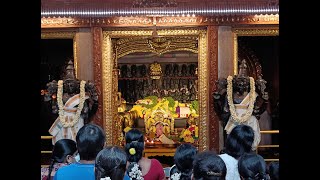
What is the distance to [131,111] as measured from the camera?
9891mm

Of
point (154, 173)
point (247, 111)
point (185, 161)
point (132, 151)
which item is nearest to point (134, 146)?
point (132, 151)

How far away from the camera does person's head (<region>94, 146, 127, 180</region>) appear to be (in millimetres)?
2678

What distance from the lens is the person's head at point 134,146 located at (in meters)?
3.60

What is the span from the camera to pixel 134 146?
3643 mm

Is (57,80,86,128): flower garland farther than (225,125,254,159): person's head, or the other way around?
(57,80,86,128): flower garland

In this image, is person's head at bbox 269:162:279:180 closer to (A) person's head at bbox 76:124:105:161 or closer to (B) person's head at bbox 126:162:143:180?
(B) person's head at bbox 126:162:143:180

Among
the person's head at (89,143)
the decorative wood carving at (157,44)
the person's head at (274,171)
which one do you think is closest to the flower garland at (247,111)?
the decorative wood carving at (157,44)

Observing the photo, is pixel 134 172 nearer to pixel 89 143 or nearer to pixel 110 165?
pixel 89 143

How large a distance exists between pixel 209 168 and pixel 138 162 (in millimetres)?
1145

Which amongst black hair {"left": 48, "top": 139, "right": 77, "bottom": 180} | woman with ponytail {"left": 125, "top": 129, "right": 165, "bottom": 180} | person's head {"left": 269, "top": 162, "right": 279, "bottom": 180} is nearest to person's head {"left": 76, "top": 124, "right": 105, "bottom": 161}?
black hair {"left": 48, "top": 139, "right": 77, "bottom": 180}
